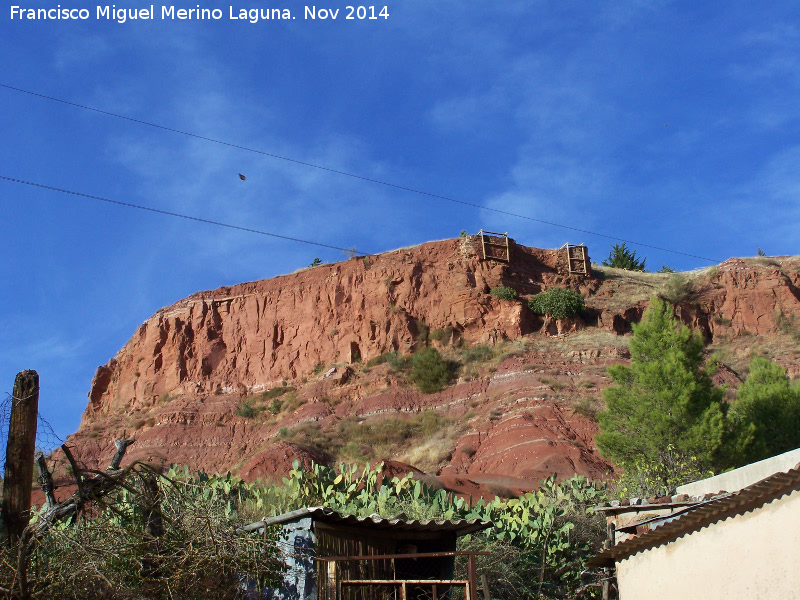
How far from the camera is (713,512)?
34.7 ft

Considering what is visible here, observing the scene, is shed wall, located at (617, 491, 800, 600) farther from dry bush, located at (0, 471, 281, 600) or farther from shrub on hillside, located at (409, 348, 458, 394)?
shrub on hillside, located at (409, 348, 458, 394)

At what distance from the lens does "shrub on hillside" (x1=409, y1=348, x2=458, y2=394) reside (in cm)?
3919

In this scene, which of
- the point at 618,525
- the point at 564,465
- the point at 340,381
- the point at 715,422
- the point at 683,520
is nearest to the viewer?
the point at 683,520

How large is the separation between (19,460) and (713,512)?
8.49 m

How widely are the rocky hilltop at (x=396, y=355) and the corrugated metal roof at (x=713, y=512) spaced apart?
17827mm

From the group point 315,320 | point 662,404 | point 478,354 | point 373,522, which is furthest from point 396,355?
point 373,522

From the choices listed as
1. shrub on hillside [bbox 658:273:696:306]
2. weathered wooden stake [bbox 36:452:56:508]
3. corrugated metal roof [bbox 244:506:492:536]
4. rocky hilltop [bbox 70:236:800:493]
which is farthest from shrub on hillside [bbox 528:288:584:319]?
weathered wooden stake [bbox 36:452:56:508]

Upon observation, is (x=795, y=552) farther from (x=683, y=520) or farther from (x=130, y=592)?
(x=130, y=592)

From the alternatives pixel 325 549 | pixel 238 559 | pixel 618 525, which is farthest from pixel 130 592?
pixel 618 525

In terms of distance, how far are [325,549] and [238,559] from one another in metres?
2.11

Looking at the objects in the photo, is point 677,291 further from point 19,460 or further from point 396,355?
point 19,460

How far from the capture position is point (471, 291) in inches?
1709

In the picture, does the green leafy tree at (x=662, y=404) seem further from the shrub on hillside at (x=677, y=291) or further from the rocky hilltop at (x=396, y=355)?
the shrub on hillside at (x=677, y=291)

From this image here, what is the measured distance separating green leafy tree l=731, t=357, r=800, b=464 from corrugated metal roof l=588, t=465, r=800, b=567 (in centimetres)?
1175
